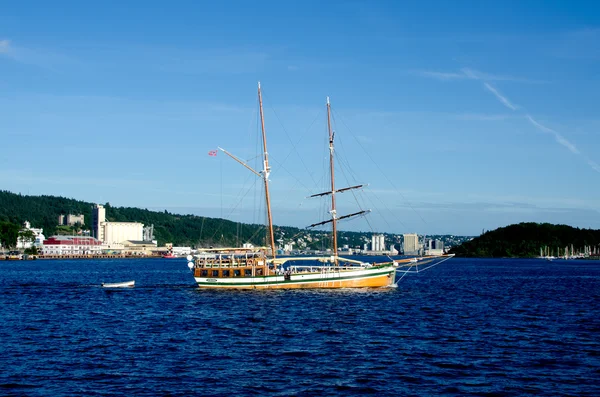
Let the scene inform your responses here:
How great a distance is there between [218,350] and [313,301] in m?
33.7

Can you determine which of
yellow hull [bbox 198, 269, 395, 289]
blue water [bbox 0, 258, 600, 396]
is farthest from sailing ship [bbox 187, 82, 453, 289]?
blue water [bbox 0, 258, 600, 396]

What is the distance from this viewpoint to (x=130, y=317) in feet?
216

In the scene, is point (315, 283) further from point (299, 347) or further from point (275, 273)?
point (299, 347)

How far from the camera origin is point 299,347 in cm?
4703

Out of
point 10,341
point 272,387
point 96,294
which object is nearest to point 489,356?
point 272,387

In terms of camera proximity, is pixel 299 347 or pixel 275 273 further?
pixel 275 273

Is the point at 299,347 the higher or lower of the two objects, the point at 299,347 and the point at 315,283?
→ the lower

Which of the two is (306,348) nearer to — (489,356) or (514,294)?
(489,356)

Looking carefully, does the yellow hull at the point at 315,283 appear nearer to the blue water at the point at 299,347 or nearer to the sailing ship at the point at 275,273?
the sailing ship at the point at 275,273

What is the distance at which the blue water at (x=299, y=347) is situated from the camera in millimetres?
35594

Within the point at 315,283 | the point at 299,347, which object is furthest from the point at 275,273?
the point at 299,347

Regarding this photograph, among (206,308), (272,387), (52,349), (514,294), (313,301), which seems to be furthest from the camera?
(514,294)

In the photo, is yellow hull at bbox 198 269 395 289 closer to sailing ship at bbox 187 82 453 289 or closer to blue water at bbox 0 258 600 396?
sailing ship at bbox 187 82 453 289

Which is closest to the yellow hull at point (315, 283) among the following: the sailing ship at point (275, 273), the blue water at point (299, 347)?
the sailing ship at point (275, 273)
